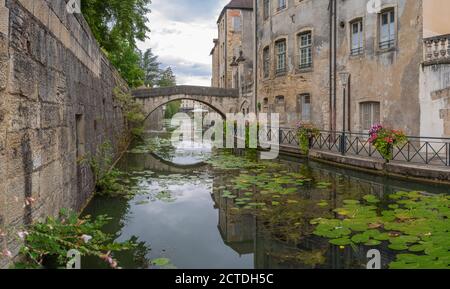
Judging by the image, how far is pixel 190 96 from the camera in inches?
1044

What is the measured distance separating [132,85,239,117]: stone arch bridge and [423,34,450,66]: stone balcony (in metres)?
15.8

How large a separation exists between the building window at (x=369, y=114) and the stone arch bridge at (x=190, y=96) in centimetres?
1272

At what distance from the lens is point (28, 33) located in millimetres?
3629

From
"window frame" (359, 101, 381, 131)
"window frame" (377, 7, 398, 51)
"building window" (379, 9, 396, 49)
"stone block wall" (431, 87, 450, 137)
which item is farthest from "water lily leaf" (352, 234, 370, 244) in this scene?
"building window" (379, 9, 396, 49)

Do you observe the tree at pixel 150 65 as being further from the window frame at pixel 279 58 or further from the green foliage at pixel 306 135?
the green foliage at pixel 306 135

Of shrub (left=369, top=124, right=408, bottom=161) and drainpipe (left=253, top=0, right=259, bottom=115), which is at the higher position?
drainpipe (left=253, top=0, right=259, bottom=115)

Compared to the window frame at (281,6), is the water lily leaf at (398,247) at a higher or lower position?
lower

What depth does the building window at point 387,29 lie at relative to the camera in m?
14.1

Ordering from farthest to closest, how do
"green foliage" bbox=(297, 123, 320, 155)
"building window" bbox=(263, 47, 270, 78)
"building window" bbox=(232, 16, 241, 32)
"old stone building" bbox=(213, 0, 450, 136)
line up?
"building window" bbox=(232, 16, 241, 32) < "building window" bbox=(263, 47, 270, 78) < "green foliage" bbox=(297, 123, 320, 155) < "old stone building" bbox=(213, 0, 450, 136)

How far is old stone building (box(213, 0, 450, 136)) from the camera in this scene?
12.6 metres

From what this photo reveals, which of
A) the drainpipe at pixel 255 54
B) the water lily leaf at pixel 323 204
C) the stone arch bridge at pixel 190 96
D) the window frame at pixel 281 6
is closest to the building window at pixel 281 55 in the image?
the window frame at pixel 281 6

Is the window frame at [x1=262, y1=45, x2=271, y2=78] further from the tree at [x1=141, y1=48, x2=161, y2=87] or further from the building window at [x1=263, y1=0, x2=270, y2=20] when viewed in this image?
the tree at [x1=141, y1=48, x2=161, y2=87]
